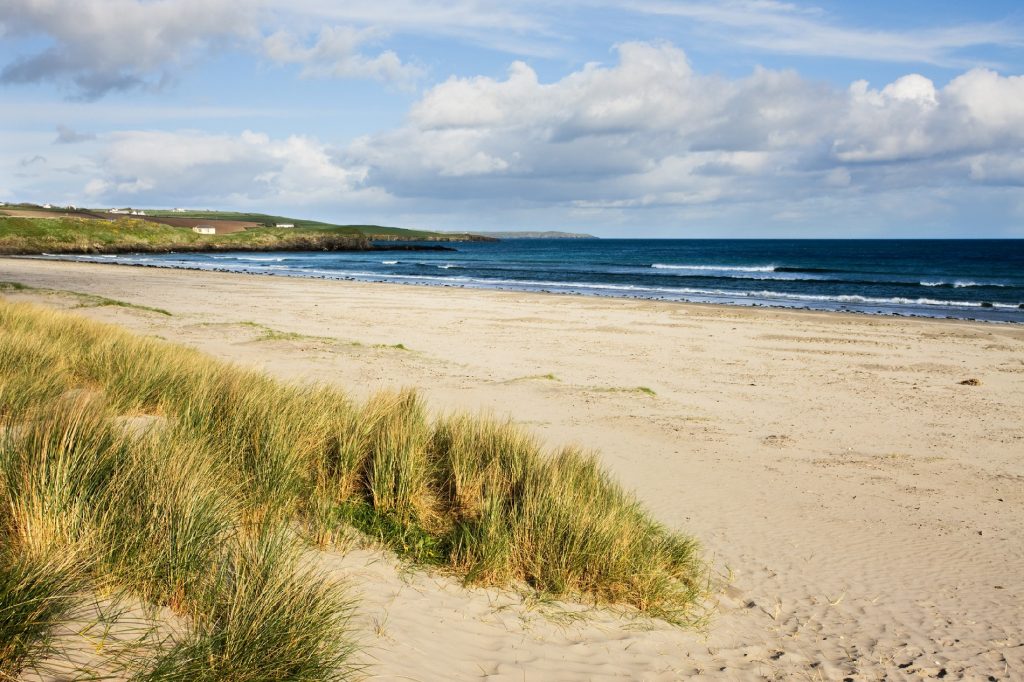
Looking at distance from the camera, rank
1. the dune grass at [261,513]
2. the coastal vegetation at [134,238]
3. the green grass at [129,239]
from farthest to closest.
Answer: the coastal vegetation at [134,238] → the green grass at [129,239] → the dune grass at [261,513]

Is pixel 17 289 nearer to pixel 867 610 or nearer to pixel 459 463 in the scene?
pixel 459 463

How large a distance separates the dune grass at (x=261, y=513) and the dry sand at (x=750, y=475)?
405mm

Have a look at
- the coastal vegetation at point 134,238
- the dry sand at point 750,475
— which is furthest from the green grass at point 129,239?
→ the dry sand at point 750,475

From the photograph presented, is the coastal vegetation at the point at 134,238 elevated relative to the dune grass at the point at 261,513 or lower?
elevated

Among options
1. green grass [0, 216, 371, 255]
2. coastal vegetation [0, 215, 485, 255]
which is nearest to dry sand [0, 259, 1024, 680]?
green grass [0, 216, 371, 255]

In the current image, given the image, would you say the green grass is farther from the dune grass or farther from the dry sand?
the dune grass

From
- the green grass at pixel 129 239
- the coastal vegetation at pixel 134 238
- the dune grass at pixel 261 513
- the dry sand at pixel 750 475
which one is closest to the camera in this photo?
the dune grass at pixel 261 513

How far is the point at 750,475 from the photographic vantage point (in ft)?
28.2

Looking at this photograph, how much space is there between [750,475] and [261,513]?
18.5 ft

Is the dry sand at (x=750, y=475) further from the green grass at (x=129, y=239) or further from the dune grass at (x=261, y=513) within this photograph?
the green grass at (x=129, y=239)

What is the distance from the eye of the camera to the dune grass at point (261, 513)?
3.46 m

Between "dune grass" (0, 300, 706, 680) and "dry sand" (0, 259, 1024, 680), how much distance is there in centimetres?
40

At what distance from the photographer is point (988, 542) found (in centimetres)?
689

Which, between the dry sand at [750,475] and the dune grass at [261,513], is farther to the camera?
the dry sand at [750,475]
